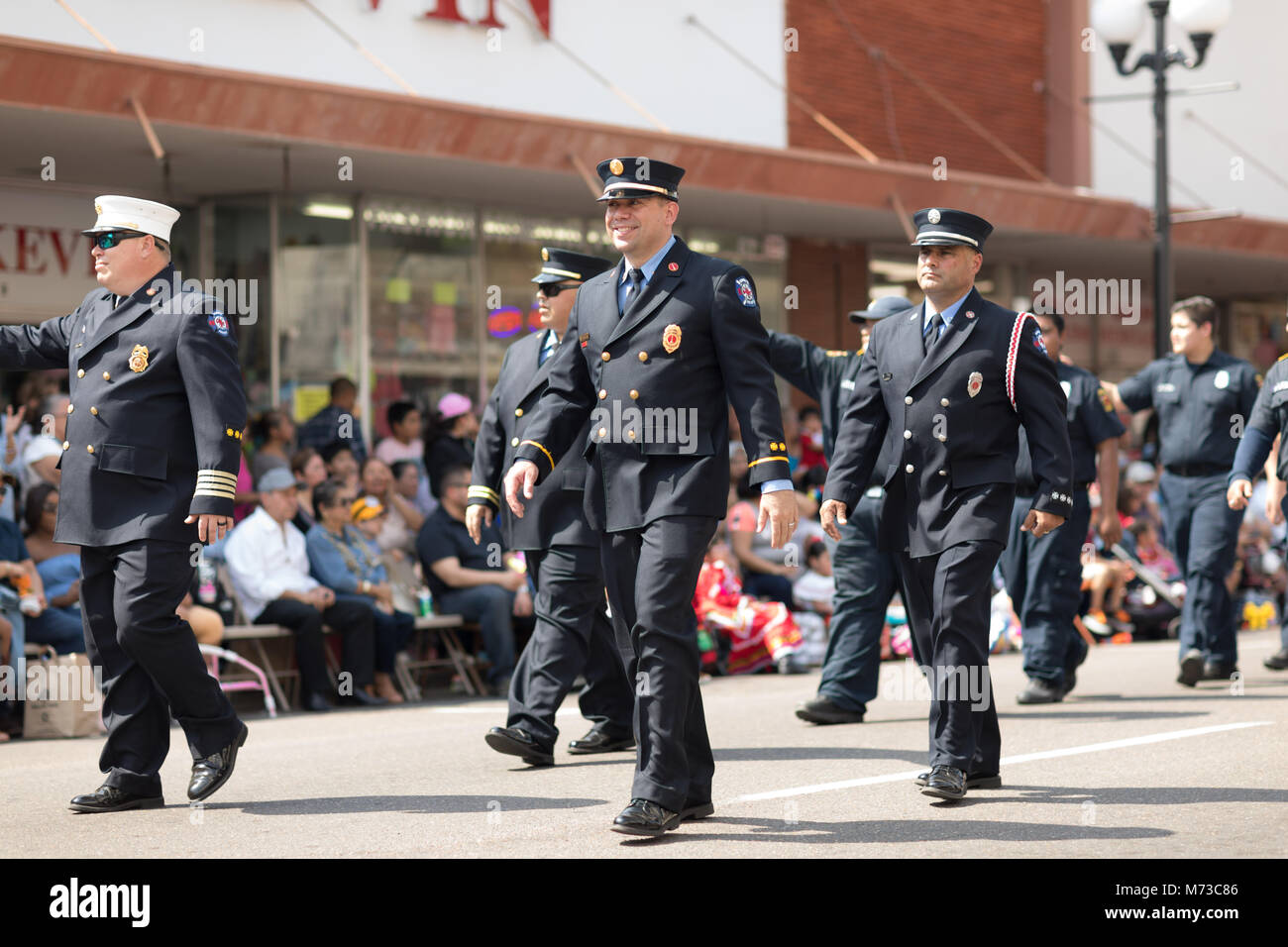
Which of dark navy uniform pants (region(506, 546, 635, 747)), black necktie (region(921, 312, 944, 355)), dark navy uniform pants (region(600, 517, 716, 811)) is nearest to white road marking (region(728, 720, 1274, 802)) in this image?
dark navy uniform pants (region(600, 517, 716, 811))

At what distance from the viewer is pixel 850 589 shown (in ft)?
32.7

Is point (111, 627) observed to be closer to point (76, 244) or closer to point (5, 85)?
point (5, 85)

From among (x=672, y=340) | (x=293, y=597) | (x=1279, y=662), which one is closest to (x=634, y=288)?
(x=672, y=340)

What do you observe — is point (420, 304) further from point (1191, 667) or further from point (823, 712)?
point (823, 712)

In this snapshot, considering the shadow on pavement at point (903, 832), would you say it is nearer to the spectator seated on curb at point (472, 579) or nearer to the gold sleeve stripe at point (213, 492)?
the gold sleeve stripe at point (213, 492)

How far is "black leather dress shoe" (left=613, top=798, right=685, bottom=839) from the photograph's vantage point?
20.0ft

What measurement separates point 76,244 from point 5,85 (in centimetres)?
378

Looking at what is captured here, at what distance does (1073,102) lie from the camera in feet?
78.9

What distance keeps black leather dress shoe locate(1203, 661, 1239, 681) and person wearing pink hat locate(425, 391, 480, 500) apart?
5426 mm

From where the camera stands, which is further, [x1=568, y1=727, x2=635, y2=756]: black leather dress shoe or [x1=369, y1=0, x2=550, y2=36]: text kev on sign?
[x1=369, y1=0, x2=550, y2=36]: text kev on sign

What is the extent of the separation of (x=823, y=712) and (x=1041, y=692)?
1.46 metres

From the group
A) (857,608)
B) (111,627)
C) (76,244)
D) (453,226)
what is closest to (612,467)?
(111,627)

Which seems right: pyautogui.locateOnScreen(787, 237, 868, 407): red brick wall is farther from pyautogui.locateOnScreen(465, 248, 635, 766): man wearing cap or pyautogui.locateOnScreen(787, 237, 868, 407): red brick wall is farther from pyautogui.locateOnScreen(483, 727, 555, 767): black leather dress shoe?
pyautogui.locateOnScreen(483, 727, 555, 767): black leather dress shoe

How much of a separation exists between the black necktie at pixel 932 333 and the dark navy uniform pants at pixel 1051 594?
131 inches
